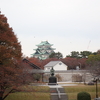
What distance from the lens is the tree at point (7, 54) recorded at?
18875mm

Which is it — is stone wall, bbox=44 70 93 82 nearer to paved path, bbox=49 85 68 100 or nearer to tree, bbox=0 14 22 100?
paved path, bbox=49 85 68 100

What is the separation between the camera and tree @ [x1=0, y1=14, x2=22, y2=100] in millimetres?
18875

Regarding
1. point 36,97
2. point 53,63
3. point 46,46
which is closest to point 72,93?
point 36,97

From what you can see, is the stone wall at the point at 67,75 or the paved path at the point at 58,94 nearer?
the paved path at the point at 58,94

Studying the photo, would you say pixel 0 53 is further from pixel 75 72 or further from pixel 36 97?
pixel 75 72

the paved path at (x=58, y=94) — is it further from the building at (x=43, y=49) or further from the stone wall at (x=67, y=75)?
the building at (x=43, y=49)

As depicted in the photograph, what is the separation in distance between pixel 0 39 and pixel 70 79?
117 feet

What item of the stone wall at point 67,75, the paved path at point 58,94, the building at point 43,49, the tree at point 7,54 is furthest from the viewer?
the building at point 43,49

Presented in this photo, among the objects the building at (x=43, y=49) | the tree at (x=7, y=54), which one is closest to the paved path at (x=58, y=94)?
the tree at (x=7, y=54)

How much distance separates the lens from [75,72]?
52.7 meters

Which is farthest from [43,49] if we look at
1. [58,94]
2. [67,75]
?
[58,94]

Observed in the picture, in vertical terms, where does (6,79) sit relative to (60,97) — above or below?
above

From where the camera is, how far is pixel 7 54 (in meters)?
18.4

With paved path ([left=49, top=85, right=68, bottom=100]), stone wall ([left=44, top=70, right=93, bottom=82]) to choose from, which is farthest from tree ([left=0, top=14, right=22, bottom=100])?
stone wall ([left=44, top=70, right=93, bottom=82])
